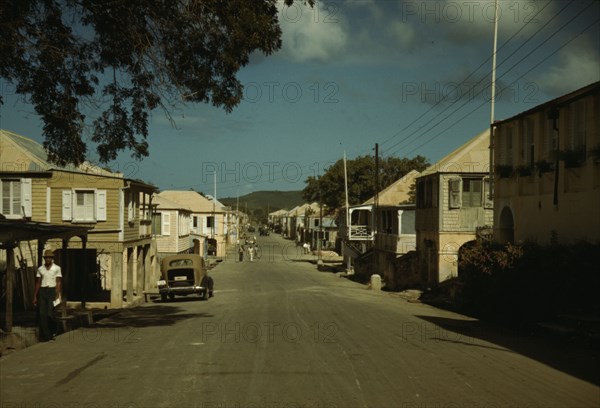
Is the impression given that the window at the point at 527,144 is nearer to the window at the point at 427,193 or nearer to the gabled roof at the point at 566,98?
the gabled roof at the point at 566,98

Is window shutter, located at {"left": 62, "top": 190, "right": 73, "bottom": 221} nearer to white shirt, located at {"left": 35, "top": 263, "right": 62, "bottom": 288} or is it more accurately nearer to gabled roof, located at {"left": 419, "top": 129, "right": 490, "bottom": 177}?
white shirt, located at {"left": 35, "top": 263, "right": 62, "bottom": 288}

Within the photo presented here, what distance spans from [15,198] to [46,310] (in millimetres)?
17908

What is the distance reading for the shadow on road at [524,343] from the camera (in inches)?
447

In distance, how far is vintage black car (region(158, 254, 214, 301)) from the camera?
31422mm

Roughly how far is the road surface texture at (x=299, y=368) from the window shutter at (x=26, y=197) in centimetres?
1487

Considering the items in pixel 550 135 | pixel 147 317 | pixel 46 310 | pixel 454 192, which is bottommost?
pixel 147 317

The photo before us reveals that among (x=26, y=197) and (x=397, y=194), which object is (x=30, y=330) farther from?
(x=397, y=194)

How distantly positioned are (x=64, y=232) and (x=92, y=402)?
1054 cm

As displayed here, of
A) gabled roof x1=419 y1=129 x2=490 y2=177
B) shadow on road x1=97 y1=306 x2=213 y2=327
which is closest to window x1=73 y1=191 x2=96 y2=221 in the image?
shadow on road x1=97 y1=306 x2=213 y2=327

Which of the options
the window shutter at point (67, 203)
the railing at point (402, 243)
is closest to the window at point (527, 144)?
the window shutter at point (67, 203)

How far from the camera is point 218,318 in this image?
20.6 metres

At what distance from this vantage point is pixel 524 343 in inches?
580

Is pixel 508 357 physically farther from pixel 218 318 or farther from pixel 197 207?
pixel 197 207

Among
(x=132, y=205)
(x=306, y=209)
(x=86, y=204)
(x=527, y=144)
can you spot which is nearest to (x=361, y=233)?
(x=132, y=205)
